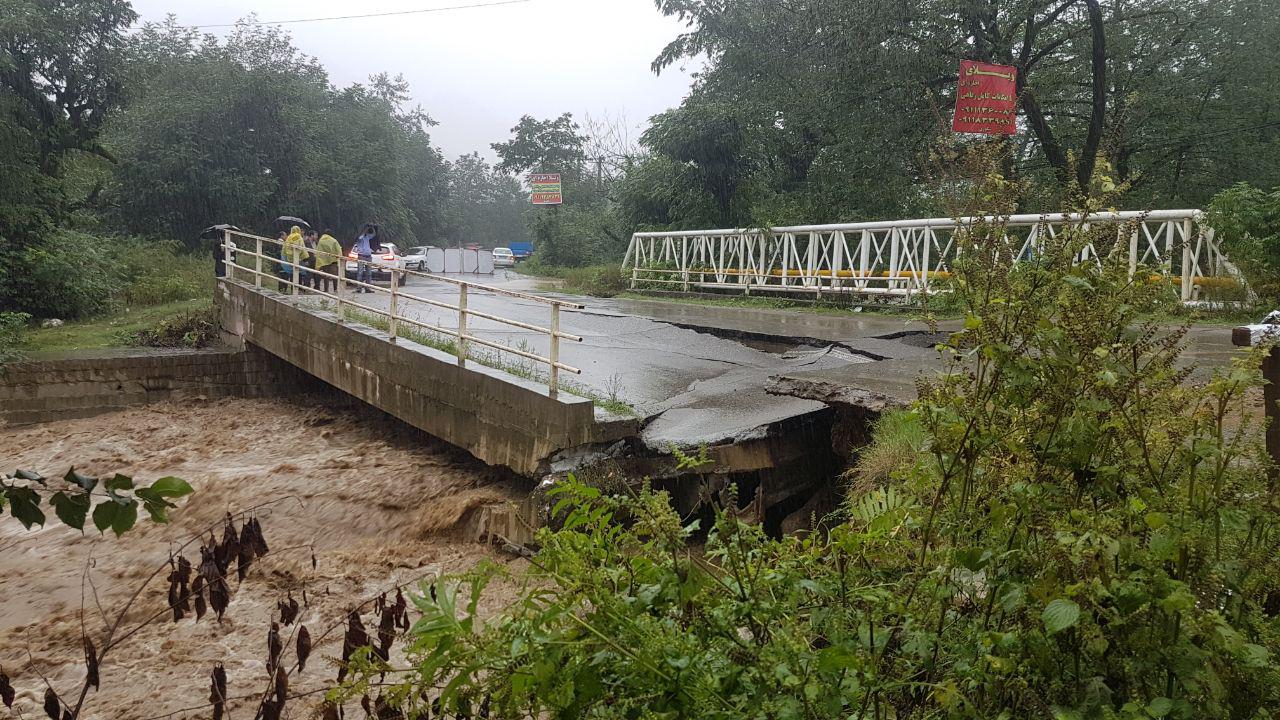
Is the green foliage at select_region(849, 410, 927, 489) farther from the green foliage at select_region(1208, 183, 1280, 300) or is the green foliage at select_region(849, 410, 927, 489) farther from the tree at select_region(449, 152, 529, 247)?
the tree at select_region(449, 152, 529, 247)

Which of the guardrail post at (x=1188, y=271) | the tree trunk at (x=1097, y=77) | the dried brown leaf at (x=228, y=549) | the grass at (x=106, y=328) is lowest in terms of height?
the grass at (x=106, y=328)

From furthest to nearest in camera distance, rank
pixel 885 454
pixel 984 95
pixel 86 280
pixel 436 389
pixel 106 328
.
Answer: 1. pixel 86 280
2. pixel 106 328
3. pixel 984 95
4. pixel 436 389
5. pixel 885 454

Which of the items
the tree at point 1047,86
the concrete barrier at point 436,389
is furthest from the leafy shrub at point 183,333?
the tree at point 1047,86

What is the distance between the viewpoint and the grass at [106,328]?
1633cm

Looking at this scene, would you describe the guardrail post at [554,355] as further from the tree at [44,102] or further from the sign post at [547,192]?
the sign post at [547,192]

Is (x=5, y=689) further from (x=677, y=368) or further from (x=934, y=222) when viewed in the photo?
(x=934, y=222)

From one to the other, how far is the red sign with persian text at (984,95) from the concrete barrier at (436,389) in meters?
10.00

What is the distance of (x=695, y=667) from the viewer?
2.12 m

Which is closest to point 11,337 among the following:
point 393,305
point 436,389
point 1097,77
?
point 393,305

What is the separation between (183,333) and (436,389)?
10.3m

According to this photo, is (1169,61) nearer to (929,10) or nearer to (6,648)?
(929,10)

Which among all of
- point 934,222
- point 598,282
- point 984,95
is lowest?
point 598,282

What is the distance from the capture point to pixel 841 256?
1784cm

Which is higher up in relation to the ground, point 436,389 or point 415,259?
point 415,259
